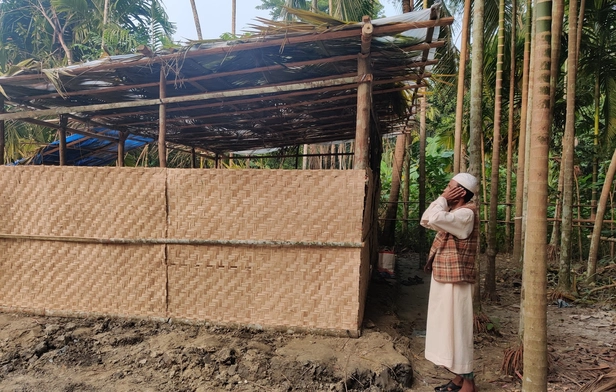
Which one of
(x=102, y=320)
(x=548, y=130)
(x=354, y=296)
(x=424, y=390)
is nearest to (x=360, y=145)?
(x=354, y=296)

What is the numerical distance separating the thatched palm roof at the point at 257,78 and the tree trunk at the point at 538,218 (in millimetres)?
1171

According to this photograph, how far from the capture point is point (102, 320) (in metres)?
3.40

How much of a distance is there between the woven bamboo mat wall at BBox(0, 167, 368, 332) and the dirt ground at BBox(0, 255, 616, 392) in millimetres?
181

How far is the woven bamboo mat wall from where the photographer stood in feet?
10.1

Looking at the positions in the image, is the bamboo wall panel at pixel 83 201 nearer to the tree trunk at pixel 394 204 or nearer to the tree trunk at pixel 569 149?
the tree trunk at pixel 569 149

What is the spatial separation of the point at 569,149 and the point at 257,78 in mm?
3770

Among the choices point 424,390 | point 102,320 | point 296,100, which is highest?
point 296,100

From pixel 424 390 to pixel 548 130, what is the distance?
1951mm

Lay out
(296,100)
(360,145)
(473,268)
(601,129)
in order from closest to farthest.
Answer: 1. (473,268)
2. (360,145)
3. (296,100)
4. (601,129)

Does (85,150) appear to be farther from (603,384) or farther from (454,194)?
(603,384)

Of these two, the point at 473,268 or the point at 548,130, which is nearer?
the point at 548,130

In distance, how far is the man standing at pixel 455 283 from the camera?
2537 millimetres

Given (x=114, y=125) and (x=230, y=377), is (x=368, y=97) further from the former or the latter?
(x=114, y=125)

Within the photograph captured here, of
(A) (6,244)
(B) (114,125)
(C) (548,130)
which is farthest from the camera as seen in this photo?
(B) (114,125)
